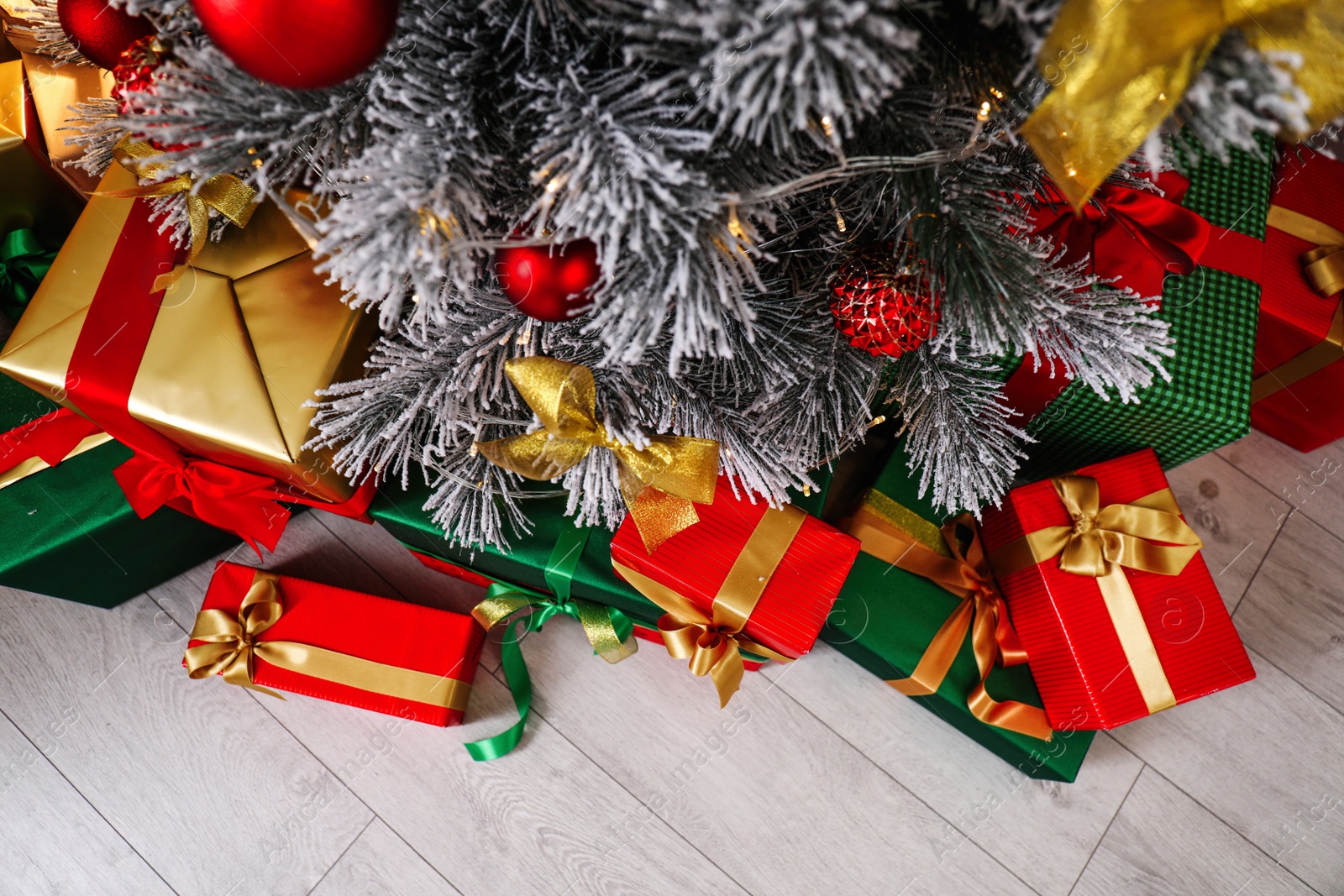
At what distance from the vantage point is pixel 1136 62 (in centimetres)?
33

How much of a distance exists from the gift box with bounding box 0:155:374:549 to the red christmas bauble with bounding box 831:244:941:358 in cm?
46

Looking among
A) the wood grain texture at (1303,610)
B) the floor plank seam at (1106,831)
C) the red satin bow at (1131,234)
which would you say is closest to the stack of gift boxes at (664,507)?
the red satin bow at (1131,234)

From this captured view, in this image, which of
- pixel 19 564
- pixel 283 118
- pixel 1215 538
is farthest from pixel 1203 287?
pixel 19 564

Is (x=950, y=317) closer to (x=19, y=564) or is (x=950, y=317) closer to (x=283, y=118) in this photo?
(x=283, y=118)

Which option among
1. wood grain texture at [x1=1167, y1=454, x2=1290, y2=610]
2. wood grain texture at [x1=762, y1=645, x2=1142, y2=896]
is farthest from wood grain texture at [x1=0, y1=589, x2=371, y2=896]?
wood grain texture at [x1=1167, y1=454, x2=1290, y2=610]

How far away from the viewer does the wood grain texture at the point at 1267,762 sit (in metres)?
0.93

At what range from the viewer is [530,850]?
0.91 meters

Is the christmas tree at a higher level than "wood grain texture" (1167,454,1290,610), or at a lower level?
higher

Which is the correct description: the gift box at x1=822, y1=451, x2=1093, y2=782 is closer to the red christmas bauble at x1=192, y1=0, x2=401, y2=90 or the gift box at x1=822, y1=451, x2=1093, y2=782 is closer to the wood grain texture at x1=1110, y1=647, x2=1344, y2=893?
the wood grain texture at x1=1110, y1=647, x2=1344, y2=893

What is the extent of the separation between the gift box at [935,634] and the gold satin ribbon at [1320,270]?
50 centimetres

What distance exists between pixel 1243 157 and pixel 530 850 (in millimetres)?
1152

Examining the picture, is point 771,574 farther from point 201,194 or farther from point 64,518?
point 64,518

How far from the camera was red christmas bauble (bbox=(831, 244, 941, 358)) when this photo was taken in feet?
1.89

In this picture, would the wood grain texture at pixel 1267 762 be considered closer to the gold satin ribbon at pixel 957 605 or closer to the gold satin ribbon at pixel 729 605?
the gold satin ribbon at pixel 957 605
